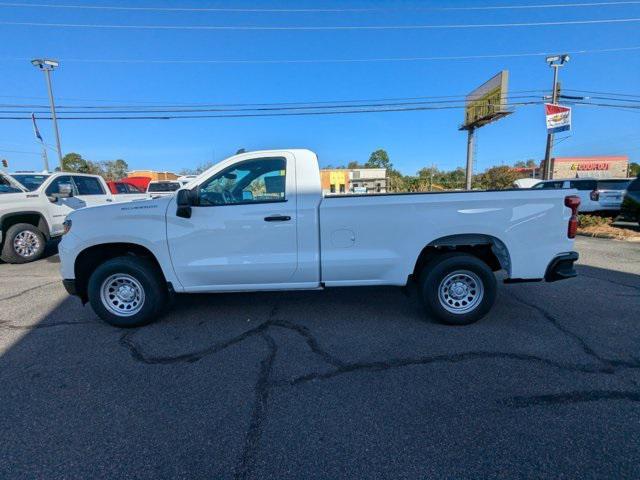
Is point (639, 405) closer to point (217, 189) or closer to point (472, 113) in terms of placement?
point (217, 189)

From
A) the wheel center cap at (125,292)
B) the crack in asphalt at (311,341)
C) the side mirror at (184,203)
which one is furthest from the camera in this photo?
the wheel center cap at (125,292)

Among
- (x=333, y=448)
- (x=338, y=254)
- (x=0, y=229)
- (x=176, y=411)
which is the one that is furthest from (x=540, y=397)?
(x=0, y=229)

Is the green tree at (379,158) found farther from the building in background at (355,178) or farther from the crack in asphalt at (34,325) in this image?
the crack in asphalt at (34,325)

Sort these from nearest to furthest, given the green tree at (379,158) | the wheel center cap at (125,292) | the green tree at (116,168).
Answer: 1. the wheel center cap at (125,292)
2. the green tree at (116,168)
3. the green tree at (379,158)

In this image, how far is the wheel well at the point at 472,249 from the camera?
3719 mm

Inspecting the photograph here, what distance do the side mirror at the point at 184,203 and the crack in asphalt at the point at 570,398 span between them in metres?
3.44

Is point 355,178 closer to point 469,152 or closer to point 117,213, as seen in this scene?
point 469,152

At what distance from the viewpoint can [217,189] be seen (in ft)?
12.5

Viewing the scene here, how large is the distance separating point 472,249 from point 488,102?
25.6m

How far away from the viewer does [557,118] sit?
732 inches

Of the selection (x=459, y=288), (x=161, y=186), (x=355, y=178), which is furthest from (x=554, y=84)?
(x=355, y=178)

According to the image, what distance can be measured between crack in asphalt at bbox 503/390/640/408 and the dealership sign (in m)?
20.8

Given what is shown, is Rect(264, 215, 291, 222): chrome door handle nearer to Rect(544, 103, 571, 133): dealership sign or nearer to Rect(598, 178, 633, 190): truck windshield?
Rect(598, 178, 633, 190): truck windshield

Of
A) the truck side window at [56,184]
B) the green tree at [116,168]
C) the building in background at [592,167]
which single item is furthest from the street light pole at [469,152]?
the green tree at [116,168]
